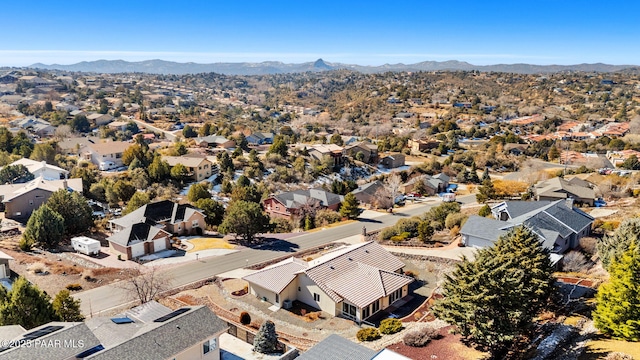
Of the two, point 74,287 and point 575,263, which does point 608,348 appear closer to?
point 575,263

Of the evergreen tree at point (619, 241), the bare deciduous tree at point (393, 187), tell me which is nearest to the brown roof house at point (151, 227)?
the bare deciduous tree at point (393, 187)

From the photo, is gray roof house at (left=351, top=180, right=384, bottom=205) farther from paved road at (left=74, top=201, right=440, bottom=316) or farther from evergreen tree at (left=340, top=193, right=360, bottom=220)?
evergreen tree at (left=340, top=193, right=360, bottom=220)

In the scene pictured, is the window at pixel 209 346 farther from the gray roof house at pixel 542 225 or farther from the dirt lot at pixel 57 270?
the gray roof house at pixel 542 225

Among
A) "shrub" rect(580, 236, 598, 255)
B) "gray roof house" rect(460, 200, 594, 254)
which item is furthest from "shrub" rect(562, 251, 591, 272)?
"shrub" rect(580, 236, 598, 255)

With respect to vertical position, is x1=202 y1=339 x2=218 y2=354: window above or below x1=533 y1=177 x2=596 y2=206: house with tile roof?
above

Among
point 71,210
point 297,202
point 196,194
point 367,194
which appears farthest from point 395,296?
point 367,194
